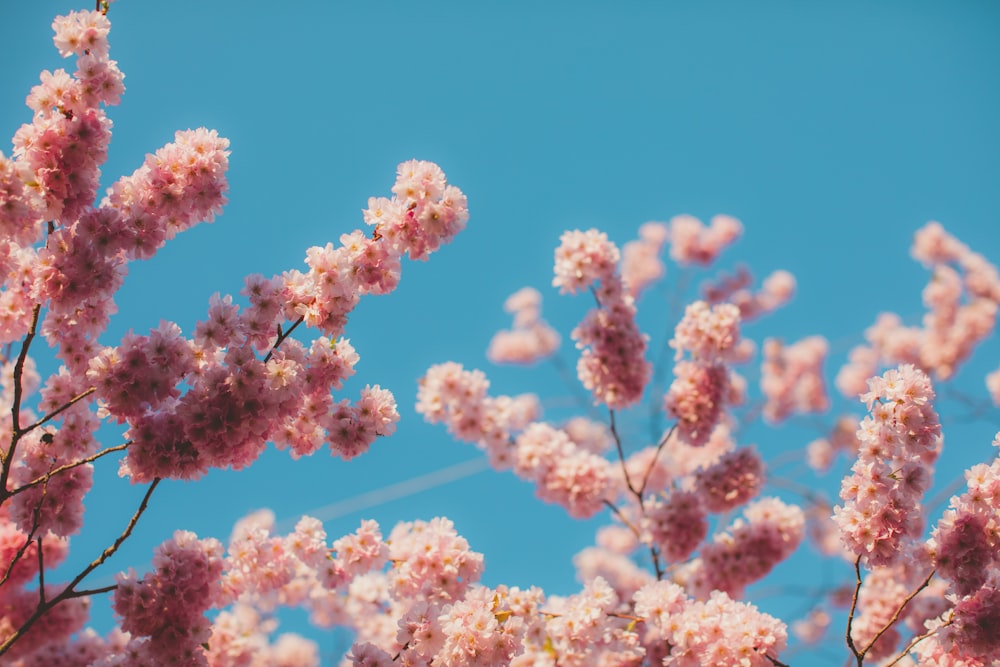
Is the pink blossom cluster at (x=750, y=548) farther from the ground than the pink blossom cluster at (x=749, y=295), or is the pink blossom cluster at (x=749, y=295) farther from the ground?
the pink blossom cluster at (x=749, y=295)

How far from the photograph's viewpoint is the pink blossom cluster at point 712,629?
13.5 ft

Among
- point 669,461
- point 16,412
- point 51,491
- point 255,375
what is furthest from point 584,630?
point 669,461

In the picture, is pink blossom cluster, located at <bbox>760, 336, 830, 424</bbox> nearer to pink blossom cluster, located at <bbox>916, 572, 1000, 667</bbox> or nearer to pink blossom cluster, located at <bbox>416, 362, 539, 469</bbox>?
pink blossom cluster, located at <bbox>416, 362, 539, 469</bbox>

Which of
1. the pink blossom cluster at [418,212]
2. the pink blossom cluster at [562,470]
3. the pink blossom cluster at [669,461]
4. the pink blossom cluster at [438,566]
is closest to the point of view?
the pink blossom cluster at [418,212]

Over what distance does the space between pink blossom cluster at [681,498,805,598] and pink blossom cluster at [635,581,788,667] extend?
1.65 m

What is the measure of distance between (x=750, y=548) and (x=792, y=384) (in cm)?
740

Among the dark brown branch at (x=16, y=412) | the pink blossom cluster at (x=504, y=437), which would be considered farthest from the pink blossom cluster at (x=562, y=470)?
the dark brown branch at (x=16, y=412)

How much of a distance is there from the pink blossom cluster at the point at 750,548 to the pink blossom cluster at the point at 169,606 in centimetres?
411

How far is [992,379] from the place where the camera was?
8.78 metres

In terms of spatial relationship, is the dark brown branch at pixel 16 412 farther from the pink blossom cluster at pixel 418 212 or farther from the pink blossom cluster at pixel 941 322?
the pink blossom cluster at pixel 941 322

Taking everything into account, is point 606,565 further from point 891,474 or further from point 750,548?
point 891,474

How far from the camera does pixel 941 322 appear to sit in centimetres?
1135

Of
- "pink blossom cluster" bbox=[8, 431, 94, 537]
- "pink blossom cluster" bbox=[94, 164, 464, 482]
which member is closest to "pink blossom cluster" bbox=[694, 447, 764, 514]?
"pink blossom cluster" bbox=[94, 164, 464, 482]

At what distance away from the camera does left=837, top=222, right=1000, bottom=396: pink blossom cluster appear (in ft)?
35.7
